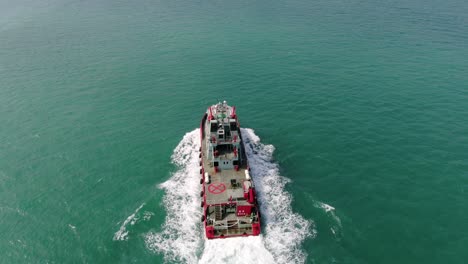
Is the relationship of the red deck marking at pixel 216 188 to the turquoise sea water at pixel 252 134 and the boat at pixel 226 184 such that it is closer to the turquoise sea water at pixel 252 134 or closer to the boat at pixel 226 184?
the boat at pixel 226 184

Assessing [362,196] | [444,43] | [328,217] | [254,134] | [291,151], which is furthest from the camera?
[444,43]

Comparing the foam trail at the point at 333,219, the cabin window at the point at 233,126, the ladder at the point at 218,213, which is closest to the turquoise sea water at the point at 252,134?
the foam trail at the point at 333,219

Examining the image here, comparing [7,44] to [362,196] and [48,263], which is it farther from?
[362,196]

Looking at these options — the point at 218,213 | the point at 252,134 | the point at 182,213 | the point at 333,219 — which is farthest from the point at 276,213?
the point at 252,134

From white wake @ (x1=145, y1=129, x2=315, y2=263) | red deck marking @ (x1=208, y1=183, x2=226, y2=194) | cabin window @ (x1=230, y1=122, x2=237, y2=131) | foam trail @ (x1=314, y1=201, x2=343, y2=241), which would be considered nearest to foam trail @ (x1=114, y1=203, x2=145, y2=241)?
white wake @ (x1=145, y1=129, x2=315, y2=263)

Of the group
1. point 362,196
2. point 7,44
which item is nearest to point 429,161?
point 362,196

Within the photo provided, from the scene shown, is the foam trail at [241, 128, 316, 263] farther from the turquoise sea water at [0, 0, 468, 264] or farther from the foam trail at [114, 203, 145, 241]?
the foam trail at [114, 203, 145, 241]
